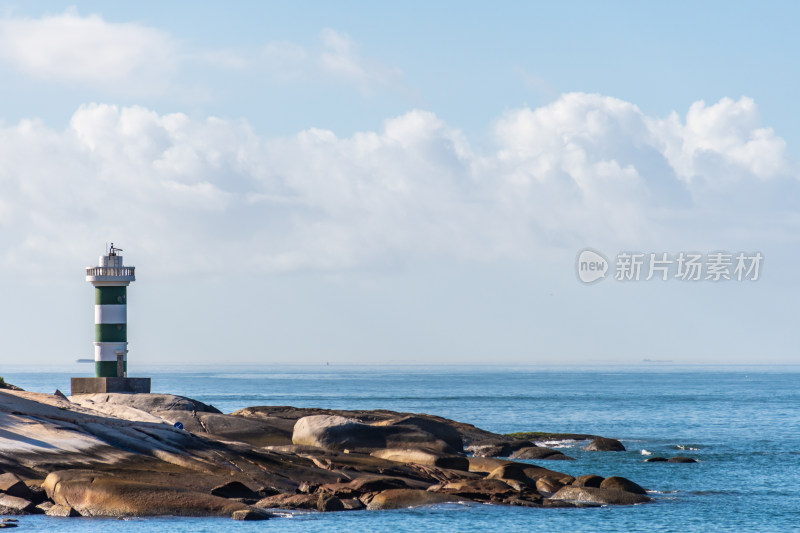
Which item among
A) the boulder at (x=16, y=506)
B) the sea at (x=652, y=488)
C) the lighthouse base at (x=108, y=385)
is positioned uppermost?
the lighthouse base at (x=108, y=385)

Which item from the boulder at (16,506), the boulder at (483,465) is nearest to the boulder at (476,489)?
the boulder at (483,465)

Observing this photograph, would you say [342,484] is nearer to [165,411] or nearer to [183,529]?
[183,529]

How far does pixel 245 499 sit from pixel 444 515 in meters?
5.99

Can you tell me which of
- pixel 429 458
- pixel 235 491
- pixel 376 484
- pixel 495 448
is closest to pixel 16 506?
pixel 235 491

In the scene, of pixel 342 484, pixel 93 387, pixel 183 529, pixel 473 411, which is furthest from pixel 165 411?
pixel 473 411

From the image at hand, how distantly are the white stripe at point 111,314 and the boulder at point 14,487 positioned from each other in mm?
20648

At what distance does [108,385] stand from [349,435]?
14474mm

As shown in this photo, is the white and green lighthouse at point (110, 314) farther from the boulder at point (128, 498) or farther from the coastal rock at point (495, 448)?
the boulder at point (128, 498)

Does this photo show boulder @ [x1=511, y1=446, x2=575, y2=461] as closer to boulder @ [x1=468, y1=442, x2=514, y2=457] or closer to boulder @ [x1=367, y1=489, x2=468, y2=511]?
boulder @ [x1=468, y1=442, x2=514, y2=457]

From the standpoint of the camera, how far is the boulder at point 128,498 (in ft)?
98.5

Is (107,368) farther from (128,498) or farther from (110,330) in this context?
(128,498)

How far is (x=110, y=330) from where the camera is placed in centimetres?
5134

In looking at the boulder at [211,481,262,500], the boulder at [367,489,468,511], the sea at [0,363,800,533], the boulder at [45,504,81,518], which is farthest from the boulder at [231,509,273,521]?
the boulder at [45,504,81,518]

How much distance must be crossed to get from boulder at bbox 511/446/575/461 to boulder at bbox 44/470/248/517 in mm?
22154
